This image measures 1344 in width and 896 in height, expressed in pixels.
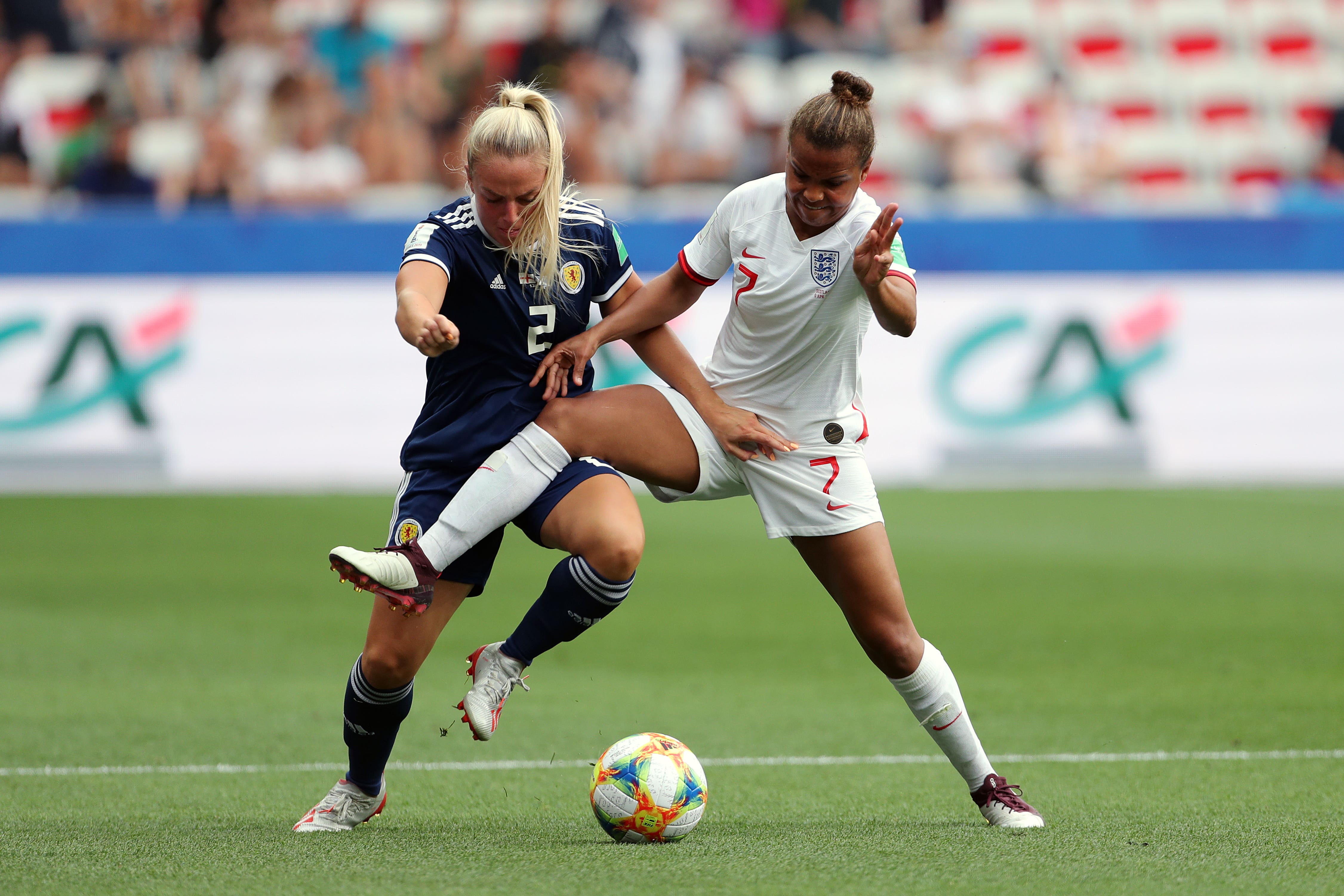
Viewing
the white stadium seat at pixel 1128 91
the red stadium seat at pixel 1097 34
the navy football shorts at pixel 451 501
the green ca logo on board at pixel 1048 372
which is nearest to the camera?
the navy football shorts at pixel 451 501

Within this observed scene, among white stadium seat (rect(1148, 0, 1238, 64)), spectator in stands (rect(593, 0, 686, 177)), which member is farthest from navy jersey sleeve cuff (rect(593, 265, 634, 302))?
white stadium seat (rect(1148, 0, 1238, 64))

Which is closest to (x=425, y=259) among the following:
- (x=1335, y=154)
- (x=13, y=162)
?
(x=13, y=162)

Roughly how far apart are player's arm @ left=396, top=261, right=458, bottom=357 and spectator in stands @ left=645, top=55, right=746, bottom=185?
9.57 m

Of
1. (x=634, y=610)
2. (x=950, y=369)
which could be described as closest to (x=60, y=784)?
(x=634, y=610)

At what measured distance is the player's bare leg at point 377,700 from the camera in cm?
436

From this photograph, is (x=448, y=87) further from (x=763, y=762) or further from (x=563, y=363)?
(x=563, y=363)

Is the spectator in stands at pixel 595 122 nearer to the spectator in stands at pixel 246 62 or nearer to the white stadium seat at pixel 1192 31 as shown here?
the spectator in stands at pixel 246 62

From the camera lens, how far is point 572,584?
438 cm

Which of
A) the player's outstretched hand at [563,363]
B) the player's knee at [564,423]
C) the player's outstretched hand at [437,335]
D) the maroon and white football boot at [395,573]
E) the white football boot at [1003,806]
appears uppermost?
the player's outstretched hand at [437,335]

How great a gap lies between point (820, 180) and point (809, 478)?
2.65 ft

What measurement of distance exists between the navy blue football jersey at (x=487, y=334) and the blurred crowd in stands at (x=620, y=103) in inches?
302

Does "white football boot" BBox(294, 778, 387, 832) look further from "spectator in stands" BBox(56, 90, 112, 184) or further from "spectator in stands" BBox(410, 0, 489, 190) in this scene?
"spectator in stands" BBox(56, 90, 112, 184)

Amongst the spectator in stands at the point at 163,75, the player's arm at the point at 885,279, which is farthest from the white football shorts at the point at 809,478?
the spectator in stands at the point at 163,75

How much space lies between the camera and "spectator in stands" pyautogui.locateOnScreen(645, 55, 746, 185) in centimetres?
1375
